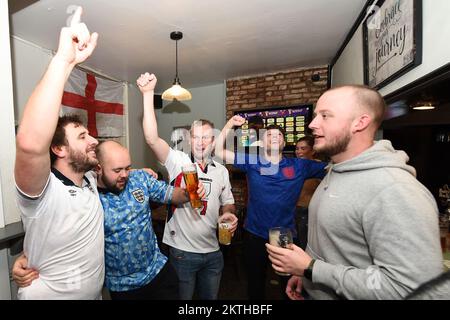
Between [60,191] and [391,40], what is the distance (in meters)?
2.30

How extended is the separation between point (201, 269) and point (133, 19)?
251 centimetres

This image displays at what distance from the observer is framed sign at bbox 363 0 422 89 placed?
146cm

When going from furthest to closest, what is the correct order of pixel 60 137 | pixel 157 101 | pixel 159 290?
pixel 157 101
pixel 159 290
pixel 60 137

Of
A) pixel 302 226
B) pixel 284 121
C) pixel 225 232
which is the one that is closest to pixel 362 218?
pixel 225 232

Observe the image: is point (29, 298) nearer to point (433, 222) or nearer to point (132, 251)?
point (132, 251)

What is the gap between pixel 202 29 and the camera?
281cm

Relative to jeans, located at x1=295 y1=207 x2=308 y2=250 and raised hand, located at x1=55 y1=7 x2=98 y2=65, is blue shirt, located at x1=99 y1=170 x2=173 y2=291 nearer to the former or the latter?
raised hand, located at x1=55 y1=7 x2=98 y2=65

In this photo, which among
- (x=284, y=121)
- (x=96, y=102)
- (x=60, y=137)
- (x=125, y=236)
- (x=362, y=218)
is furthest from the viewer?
(x=284, y=121)

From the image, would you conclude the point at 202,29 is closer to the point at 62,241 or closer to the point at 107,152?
the point at 107,152

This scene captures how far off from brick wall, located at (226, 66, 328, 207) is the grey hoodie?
3501mm

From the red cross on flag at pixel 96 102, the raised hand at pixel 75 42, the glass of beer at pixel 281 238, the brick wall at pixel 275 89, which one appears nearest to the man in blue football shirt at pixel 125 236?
the raised hand at pixel 75 42

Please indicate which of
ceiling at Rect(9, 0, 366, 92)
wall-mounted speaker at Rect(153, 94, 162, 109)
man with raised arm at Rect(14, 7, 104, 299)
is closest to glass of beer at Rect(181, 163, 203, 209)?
man with raised arm at Rect(14, 7, 104, 299)

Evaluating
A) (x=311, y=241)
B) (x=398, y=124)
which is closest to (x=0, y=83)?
(x=311, y=241)

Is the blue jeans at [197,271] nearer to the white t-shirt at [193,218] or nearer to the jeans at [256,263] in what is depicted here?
the white t-shirt at [193,218]
